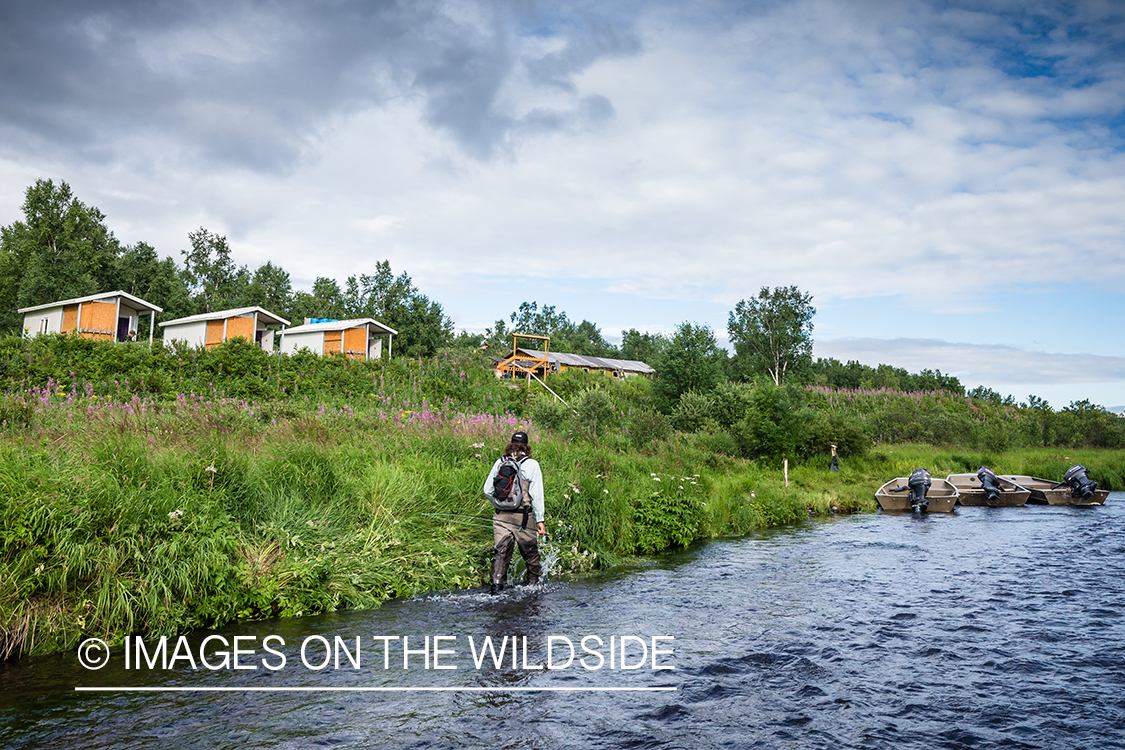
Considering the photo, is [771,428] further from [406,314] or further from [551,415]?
[406,314]

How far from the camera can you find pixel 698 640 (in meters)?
7.78

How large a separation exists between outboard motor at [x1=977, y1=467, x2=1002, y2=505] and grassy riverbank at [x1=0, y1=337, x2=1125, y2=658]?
17.1 ft

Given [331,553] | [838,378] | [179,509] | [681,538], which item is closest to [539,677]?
[331,553]

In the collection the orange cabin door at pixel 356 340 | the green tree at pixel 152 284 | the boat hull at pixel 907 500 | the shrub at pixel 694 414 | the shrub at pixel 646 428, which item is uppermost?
the green tree at pixel 152 284

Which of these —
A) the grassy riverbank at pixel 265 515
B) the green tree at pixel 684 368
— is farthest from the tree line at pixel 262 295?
the grassy riverbank at pixel 265 515

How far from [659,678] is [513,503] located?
3.28 m

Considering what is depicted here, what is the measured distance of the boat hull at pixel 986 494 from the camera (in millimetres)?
23500

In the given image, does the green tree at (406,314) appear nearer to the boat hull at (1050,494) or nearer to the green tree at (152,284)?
the green tree at (152,284)

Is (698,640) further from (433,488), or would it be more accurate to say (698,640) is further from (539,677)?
(433,488)

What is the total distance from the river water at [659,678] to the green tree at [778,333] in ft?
138

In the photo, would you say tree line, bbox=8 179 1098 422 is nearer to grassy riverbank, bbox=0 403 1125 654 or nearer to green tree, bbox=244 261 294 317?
green tree, bbox=244 261 294 317

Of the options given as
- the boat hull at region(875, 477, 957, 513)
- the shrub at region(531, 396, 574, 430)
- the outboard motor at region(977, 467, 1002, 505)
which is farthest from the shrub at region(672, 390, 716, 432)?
the outboard motor at region(977, 467, 1002, 505)

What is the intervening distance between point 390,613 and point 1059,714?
22.9ft

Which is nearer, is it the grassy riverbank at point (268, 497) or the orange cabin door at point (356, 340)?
the grassy riverbank at point (268, 497)
